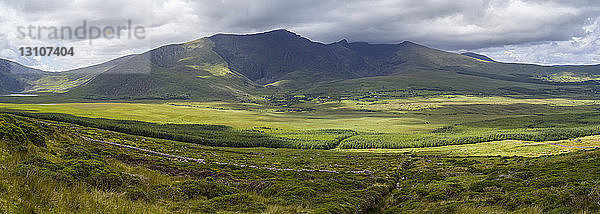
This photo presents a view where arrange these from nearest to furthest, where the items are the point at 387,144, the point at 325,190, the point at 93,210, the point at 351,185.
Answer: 1. the point at 93,210
2. the point at 325,190
3. the point at 351,185
4. the point at 387,144

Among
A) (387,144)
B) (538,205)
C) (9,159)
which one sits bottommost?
(387,144)

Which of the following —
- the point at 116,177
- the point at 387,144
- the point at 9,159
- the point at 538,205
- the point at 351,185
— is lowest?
the point at 387,144

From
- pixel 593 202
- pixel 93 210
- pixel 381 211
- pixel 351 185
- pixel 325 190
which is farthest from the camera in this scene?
pixel 351 185

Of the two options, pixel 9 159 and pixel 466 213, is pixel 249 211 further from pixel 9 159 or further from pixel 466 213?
pixel 9 159

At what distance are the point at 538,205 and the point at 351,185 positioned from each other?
1816cm

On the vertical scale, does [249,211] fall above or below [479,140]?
above

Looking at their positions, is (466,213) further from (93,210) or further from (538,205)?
(93,210)

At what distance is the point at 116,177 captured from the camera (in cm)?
2211

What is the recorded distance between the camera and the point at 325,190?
3108 centimetres

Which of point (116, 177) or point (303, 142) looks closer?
point (116, 177)

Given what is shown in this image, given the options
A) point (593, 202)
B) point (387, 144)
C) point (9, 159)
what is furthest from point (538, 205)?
point (387, 144)

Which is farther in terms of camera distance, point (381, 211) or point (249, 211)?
point (381, 211)

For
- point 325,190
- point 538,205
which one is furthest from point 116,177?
point 538,205

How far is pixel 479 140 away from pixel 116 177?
171 meters
